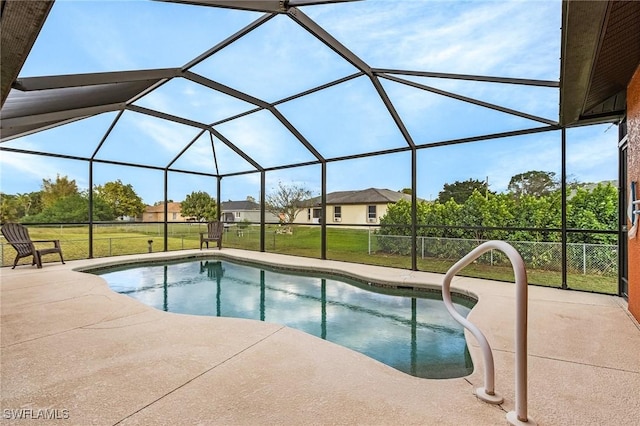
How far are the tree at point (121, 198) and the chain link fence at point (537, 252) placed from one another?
814 centimetres

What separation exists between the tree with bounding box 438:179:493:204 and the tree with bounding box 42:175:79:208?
11231mm

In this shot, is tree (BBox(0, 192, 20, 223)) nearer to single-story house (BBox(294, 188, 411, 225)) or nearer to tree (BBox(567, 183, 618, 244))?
single-story house (BBox(294, 188, 411, 225))

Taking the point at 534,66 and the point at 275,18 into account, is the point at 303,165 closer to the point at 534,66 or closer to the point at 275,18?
the point at 275,18

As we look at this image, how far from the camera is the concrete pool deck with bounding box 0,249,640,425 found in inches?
70.4

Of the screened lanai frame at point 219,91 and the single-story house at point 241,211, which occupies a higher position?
the screened lanai frame at point 219,91

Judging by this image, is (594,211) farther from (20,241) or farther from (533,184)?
(20,241)

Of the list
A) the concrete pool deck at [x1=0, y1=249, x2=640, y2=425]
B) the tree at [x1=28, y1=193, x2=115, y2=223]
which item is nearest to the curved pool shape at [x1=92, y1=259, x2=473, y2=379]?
the concrete pool deck at [x1=0, y1=249, x2=640, y2=425]

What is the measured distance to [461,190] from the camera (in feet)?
28.6

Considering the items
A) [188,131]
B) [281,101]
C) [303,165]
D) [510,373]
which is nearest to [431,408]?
[510,373]

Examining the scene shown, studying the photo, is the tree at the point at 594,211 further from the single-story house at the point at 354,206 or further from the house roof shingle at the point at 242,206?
the house roof shingle at the point at 242,206

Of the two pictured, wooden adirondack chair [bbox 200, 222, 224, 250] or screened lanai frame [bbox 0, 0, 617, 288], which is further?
wooden adirondack chair [bbox 200, 222, 224, 250]

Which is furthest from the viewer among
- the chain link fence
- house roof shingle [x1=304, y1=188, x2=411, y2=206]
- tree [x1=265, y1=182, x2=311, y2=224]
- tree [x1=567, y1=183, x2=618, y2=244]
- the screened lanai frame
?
tree [x1=265, y1=182, x2=311, y2=224]

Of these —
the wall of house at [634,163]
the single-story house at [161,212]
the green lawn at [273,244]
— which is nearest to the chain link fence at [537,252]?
the green lawn at [273,244]

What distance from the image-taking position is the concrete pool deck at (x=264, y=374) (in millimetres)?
1787
